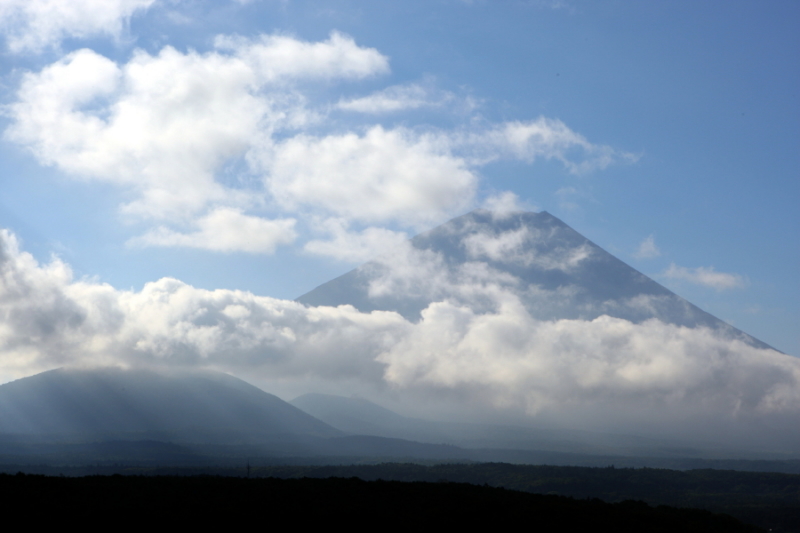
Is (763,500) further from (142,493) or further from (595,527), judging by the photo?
(142,493)

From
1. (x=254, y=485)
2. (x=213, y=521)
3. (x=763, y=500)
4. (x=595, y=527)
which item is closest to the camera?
(x=213, y=521)

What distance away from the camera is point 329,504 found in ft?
186

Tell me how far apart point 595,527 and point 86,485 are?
4740cm

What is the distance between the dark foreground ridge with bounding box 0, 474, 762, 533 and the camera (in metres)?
51.8

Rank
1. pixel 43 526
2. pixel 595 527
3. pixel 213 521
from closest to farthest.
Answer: pixel 43 526, pixel 213 521, pixel 595 527

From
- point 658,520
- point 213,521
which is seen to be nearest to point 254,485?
point 213,521

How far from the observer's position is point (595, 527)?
53.2 meters

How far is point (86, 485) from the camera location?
198 ft

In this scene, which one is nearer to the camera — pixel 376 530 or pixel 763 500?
pixel 376 530

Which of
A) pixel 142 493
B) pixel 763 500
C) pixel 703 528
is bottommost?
pixel 763 500

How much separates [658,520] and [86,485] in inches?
2128

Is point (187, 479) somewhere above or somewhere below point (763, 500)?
above

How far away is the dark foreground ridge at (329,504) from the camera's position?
51812 mm

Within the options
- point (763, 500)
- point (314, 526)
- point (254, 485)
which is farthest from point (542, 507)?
point (763, 500)
